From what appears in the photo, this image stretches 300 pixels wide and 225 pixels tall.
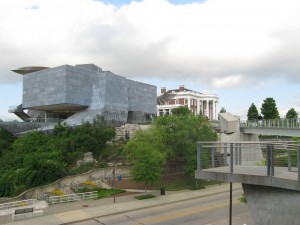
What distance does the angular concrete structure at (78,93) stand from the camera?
212 ft

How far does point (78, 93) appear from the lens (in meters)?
66.2

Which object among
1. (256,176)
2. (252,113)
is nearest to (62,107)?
(252,113)

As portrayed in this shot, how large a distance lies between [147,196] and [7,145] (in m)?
40.1

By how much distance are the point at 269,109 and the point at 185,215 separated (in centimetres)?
6706

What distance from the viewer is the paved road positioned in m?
25.0

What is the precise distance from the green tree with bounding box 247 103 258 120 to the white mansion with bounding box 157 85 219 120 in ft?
57.6

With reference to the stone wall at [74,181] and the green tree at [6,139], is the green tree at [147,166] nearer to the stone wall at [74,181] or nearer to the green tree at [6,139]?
the stone wall at [74,181]

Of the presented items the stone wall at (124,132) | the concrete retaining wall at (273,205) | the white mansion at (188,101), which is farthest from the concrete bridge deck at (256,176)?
the white mansion at (188,101)

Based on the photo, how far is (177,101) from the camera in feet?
384

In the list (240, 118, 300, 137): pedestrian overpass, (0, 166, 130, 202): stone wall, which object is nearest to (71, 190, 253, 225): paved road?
(0, 166, 130, 202): stone wall

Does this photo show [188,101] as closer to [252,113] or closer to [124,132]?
[252,113]

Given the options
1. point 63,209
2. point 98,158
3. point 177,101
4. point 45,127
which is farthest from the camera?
point 177,101

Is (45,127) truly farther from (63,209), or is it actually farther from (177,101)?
(177,101)

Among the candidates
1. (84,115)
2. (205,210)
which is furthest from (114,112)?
(205,210)
